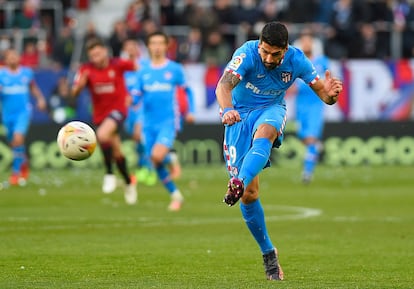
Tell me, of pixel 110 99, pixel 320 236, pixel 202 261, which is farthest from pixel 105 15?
pixel 202 261

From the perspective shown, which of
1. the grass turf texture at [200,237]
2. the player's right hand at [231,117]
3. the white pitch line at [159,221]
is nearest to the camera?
the player's right hand at [231,117]

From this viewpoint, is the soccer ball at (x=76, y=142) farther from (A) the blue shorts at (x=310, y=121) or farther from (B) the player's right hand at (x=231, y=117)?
(A) the blue shorts at (x=310, y=121)

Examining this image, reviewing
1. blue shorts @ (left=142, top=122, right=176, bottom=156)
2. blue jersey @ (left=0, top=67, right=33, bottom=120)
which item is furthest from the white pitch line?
blue jersey @ (left=0, top=67, right=33, bottom=120)

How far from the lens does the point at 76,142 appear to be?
12.6 m

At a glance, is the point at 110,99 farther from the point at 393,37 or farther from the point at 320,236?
the point at 393,37

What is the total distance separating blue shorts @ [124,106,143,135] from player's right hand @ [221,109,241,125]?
13.8m

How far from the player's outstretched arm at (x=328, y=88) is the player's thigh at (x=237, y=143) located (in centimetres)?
83

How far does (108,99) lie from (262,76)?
9.21m

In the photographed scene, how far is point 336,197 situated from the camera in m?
20.3

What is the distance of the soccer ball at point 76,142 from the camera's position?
1245 centimetres

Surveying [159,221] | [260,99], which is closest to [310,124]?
[159,221]

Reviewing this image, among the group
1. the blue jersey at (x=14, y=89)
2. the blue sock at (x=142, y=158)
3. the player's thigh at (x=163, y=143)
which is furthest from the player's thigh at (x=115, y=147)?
the blue jersey at (x=14, y=89)

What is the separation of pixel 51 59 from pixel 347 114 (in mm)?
8354

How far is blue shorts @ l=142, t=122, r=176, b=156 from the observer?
18.6 metres
